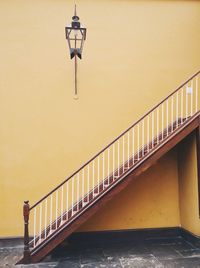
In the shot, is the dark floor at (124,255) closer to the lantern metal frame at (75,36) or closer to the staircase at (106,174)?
the staircase at (106,174)

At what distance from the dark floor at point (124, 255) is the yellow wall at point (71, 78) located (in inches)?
20.6

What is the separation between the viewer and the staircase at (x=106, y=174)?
4.65 m

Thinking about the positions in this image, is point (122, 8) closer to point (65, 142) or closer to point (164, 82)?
point (164, 82)

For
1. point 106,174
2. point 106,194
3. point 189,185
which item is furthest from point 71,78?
point 189,185

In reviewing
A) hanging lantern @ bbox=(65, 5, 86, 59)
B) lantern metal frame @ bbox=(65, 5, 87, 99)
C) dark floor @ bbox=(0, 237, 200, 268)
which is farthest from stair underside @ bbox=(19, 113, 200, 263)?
hanging lantern @ bbox=(65, 5, 86, 59)

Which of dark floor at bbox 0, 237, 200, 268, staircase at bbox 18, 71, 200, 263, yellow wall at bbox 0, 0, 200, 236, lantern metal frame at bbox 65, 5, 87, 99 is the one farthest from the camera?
yellow wall at bbox 0, 0, 200, 236

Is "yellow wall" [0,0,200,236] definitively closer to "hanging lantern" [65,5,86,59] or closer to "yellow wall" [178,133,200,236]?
"hanging lantern" [65,5,86,59]

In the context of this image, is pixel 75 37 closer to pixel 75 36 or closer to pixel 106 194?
pixel 75 36

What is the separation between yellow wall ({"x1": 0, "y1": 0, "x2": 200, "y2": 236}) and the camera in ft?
18.7

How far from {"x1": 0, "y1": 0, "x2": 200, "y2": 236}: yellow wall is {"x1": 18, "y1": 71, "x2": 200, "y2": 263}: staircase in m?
0.25

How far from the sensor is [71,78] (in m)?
5.95

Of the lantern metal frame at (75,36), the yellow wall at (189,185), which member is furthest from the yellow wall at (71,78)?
the yellow wall at (189,185)

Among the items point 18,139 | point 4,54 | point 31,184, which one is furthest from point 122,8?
point 31,184

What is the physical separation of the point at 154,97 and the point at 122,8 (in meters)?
2.12
